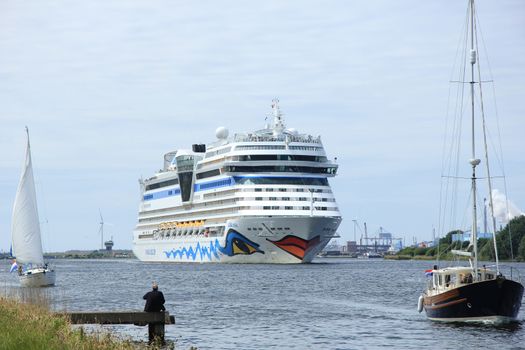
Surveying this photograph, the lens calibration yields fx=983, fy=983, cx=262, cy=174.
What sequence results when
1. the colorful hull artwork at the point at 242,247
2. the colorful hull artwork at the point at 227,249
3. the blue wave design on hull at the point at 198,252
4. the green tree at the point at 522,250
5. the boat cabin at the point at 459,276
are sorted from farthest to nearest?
the green tree at the point at 522,250 < the blue wave design on hull at the point at 198,252 < the colorful hull artwork at the point at 227,249 < the colorful hull artwork at the point at 242,247 < the boat cabin at the point at 459,276

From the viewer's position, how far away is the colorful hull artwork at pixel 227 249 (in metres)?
113

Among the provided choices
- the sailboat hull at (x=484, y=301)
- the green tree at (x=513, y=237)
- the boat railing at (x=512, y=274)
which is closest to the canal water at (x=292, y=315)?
the sailboat hull at (x=484, y=301)

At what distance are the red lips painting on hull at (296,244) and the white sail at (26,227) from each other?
4393 cm

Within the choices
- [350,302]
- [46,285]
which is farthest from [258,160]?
[350,302]

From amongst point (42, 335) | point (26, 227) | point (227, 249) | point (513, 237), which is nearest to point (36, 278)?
point (26, 227)

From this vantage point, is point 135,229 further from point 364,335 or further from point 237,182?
point 364,335

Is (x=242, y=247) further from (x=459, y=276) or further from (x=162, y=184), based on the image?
(x=459, y=276)

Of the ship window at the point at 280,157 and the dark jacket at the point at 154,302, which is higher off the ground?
the ship window at the point at 280,157

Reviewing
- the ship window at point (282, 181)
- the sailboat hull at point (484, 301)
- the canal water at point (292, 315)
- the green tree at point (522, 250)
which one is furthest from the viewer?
the green tree at point (522, 250)

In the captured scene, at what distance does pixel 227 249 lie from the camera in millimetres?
117000

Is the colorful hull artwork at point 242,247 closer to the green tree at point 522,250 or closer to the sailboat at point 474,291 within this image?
the green tree at point 522,250

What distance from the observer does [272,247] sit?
11181 centimetres

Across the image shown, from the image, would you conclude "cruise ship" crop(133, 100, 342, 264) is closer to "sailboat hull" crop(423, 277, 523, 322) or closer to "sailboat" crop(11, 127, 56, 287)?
"sailboat" crop(11, 127, 56, 287)

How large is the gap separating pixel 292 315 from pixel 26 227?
88.6ft
